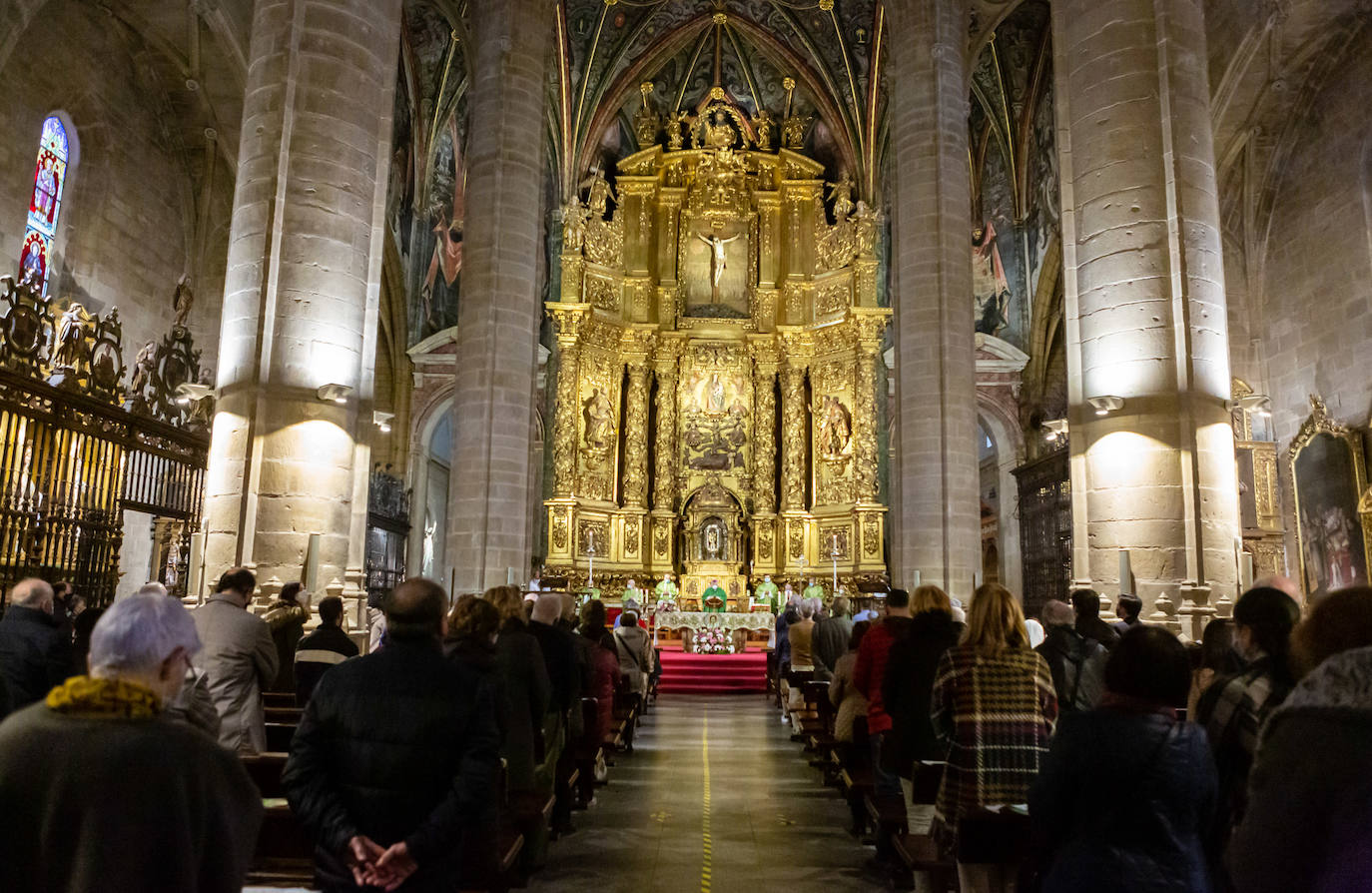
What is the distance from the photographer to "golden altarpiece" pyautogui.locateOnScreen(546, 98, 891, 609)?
25016 millimetres

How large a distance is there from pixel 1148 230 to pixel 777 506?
1745 cm

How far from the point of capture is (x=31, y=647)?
216 inches

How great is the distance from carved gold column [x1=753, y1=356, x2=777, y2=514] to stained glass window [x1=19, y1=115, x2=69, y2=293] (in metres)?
16.2

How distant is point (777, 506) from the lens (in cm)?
2612

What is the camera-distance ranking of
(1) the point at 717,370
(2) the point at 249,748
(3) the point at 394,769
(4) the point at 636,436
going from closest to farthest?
(3) the point at 394,769 < (2) the point at 249,748 < (4) the point at 636,436 < (1) the point at 717,370

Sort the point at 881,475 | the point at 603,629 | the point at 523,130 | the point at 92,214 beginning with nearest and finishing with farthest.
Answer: the point at 603,629 → the point at 523,130 → the point at 92,214 → the point at 881,475

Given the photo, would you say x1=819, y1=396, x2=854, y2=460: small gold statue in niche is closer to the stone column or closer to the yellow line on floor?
the stone column

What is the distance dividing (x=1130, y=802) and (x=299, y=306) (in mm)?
8628

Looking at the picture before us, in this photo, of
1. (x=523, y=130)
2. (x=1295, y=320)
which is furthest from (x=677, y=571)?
(x=1295, y=320)

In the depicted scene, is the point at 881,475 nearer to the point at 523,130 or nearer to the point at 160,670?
the point at 523,130

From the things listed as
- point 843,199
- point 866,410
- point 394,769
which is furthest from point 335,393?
point 843,199

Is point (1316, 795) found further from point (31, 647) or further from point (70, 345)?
point (70, 345)

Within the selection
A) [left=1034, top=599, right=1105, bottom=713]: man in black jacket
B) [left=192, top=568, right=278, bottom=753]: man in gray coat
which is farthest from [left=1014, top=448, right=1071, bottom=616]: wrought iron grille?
[left=192, top=568, right=278, bottom=753]: man in gray coat

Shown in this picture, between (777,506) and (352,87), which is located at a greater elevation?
(352,87)
